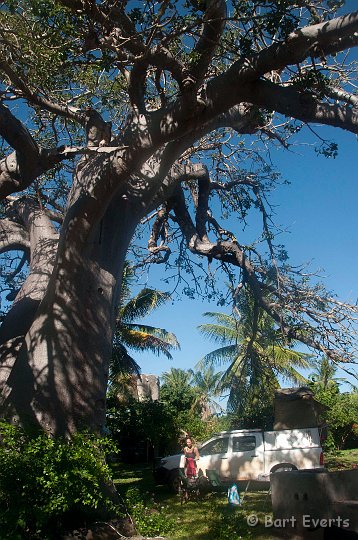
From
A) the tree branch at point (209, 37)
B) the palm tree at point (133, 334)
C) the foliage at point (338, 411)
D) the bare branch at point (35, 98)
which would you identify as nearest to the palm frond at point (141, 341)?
the palm tree at point (133, 334)

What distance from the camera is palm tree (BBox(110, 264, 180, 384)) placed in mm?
18125

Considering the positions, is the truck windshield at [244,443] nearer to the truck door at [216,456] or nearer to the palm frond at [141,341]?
the truck door at [216,456]

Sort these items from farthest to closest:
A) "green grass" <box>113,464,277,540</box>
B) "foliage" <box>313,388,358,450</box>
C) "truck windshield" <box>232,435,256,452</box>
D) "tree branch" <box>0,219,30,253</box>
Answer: "foliage" <box>313,388,358,450</box>
"truck windshield" <box>232,435,256,452</box>
"tree branch" <box>0,219,30,253</box>
"green grass" <box>113,464,277,540</box>

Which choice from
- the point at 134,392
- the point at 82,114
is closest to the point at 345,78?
the point at 82,114

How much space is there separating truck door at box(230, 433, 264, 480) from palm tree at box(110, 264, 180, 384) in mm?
7023

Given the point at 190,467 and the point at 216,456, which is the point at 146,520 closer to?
the point at 190,467

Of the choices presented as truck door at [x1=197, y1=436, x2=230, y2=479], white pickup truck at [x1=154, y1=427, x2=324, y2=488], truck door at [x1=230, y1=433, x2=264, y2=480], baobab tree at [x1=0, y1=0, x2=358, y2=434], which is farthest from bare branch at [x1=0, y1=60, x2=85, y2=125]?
truck door at [x1=230, y1=433, x2=264, y2=480]

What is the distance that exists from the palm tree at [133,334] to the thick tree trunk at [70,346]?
10.8 meters

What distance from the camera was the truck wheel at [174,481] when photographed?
10.7m

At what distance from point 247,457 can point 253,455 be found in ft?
0.48

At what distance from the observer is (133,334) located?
63.7 ft

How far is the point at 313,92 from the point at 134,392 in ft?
51.7

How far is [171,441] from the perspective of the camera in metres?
15.0

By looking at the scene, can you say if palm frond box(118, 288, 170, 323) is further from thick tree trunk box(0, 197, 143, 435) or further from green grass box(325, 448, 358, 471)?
thick tree trunk box(0, 197, 143, 435)
